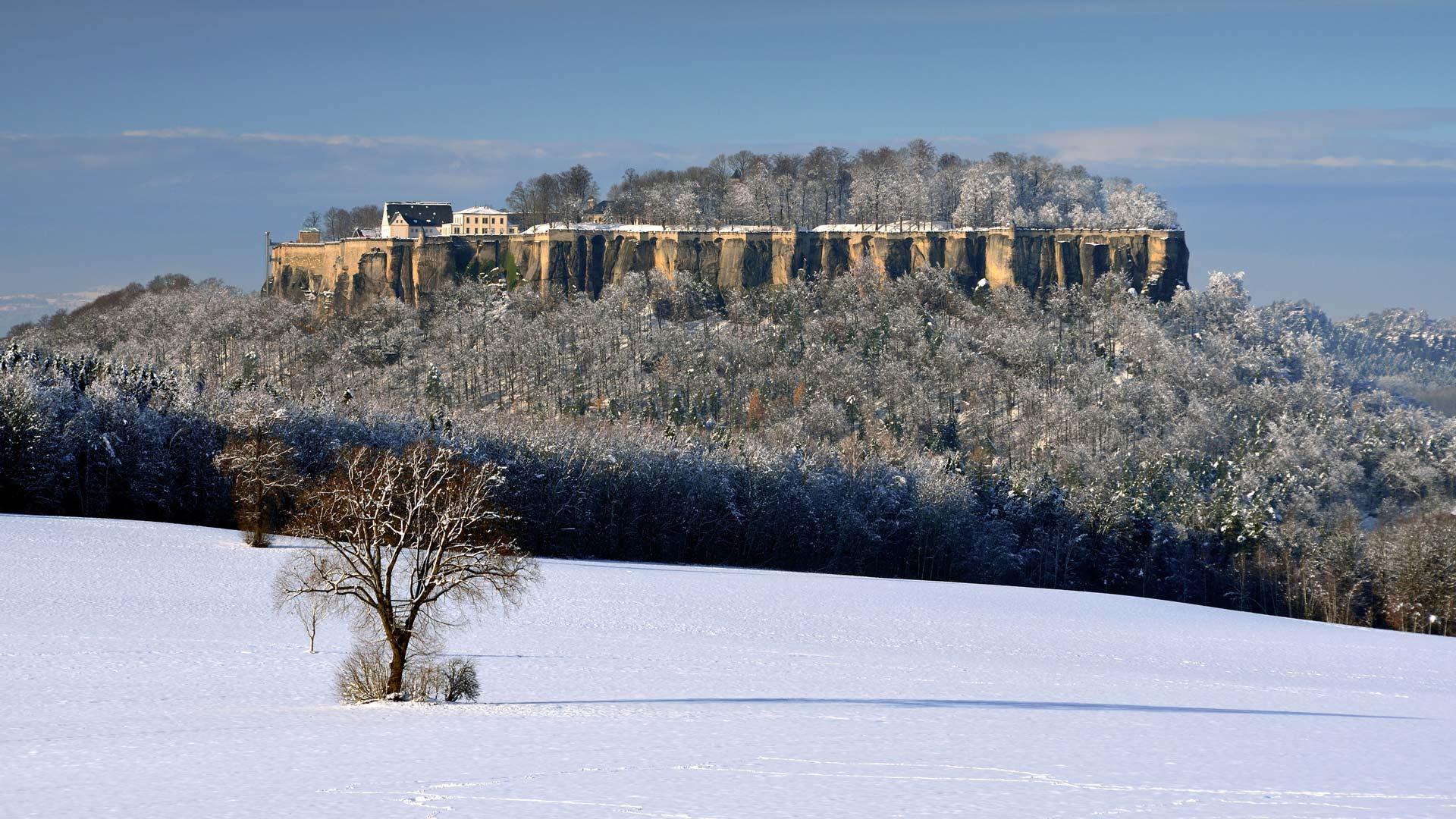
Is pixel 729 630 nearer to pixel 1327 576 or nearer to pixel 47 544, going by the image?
pixel 47 544

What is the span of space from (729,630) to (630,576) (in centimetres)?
1024

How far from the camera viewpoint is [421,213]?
465ft

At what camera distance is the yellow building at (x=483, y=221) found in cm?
14375

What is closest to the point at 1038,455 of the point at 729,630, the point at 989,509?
the point at 989,509

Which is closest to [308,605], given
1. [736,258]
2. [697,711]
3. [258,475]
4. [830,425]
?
[258,475]

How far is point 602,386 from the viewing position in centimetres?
10344

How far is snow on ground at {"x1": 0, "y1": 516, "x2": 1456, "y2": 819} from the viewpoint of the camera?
50.7 ft

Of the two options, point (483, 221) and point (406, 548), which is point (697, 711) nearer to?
point (406, 548)

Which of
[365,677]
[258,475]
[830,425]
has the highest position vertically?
[830,425]

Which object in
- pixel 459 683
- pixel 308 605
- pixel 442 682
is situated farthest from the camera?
pixel 308 605

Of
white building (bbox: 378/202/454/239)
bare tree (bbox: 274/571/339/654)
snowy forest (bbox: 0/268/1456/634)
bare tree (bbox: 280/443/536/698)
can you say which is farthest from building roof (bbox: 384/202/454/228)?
bare tree (bbox: 280/443/536/698)

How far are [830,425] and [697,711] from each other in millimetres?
70735

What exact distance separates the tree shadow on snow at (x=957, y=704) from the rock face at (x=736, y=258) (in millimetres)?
104075

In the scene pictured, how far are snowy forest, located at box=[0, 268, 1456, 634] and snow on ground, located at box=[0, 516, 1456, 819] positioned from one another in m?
12.2
